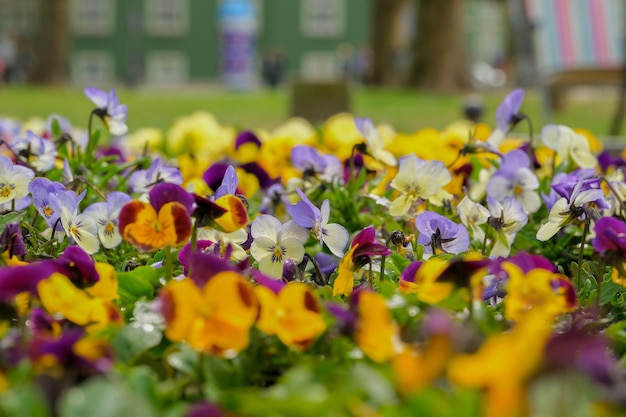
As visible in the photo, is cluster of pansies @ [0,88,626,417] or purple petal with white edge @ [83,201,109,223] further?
purple petal with white edge @ [83,201,109,223]

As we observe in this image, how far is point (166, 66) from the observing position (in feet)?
131

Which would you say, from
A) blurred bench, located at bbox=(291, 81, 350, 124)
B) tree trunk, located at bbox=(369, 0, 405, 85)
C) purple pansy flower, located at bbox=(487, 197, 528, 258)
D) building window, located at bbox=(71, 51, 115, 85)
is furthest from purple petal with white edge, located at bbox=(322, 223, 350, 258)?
building window, located at bbox=(71, 51, 115, 85)

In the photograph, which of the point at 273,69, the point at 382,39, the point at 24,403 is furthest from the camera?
the point at 273,69

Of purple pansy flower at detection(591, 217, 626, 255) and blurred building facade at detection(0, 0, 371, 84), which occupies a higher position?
purple pansy flower at detection(591, 217, 626, 255)

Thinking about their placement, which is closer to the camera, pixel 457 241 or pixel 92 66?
pixel 457 241

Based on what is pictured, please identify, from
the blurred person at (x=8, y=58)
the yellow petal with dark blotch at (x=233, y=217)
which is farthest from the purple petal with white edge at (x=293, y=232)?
the blurred person at (x=8, y=58)

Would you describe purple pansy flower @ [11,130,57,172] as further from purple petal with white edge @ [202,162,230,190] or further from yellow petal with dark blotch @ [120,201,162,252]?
yellow petal with dark blotch @ [120,201,162,252]

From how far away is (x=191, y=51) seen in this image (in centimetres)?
3984

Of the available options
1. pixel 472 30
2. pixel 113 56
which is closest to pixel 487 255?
pixel 113 56

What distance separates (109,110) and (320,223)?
2.83 ft

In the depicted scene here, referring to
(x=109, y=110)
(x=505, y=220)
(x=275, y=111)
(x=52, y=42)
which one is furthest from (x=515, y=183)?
(x=52, y=42)

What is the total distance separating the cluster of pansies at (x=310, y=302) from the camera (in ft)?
2.69

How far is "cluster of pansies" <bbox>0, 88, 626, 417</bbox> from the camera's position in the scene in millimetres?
819

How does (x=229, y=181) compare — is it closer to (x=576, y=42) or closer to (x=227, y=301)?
(x=227, y=301)
